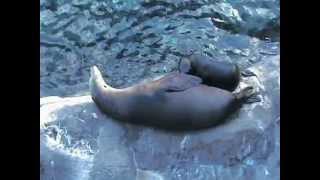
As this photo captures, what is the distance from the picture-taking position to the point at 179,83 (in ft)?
9.59

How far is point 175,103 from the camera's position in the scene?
292 cm

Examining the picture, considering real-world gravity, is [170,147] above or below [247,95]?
below

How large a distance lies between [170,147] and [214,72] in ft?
1.08

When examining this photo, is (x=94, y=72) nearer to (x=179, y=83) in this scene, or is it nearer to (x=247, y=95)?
(x=179, y=83)

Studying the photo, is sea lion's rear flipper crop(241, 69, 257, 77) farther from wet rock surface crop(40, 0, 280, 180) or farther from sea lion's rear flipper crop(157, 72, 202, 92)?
sea lion's rear flipper crop(157, 72, 202, 92)

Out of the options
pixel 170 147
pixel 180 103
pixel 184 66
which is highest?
pixel 184 66

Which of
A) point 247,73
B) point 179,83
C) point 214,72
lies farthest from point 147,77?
point 247,73

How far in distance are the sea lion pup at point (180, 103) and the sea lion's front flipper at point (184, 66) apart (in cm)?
2

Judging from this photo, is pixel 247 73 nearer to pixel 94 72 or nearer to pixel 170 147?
pixel 170 147

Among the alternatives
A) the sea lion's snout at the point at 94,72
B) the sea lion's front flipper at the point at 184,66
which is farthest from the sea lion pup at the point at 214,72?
the sea lion's snout at the point at 94,72

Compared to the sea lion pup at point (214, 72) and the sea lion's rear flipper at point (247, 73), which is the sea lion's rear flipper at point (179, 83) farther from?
the sea lion's rear flipper at point (247, 73)
